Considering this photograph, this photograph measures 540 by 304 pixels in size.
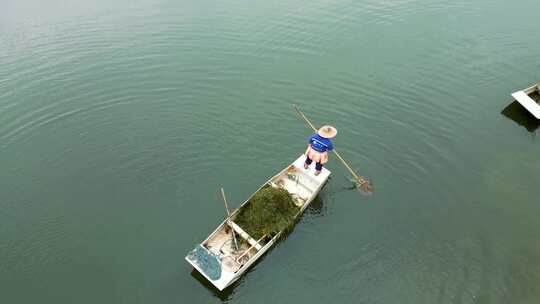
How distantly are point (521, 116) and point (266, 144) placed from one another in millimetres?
13755

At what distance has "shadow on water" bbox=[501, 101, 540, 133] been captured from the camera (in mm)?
20203

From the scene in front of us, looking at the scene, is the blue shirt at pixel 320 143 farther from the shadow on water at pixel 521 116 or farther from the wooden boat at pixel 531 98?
the wooden boat at pixel 531 98

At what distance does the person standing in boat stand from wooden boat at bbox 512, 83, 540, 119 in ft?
39.4

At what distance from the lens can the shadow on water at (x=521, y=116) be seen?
20.2 metres

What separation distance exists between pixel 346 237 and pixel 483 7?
902 inches

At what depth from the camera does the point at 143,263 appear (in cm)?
1367

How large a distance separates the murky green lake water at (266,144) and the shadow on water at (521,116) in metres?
Answer: 0.16

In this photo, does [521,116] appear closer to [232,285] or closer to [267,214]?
[267,214]

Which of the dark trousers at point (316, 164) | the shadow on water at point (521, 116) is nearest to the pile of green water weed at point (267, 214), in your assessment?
the dark trousers at point (316, 164)

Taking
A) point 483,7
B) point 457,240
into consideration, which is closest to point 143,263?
point 457,240

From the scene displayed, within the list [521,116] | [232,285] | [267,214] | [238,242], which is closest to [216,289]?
[232,285]

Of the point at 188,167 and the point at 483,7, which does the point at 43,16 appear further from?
the point at 483,7

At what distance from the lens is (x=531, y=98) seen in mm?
21000

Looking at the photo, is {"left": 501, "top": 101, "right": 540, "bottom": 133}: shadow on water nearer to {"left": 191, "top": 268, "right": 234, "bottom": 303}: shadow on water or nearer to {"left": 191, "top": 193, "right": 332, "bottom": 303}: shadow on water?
{"left": 191, "top": 193, "right": 332, "bottom": 303}: shadow on water
